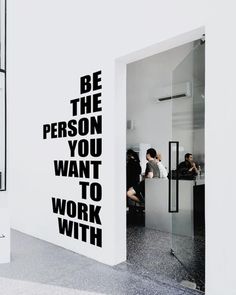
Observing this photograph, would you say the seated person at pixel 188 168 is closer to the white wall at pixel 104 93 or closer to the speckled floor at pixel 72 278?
the white wall at pixel 104 93

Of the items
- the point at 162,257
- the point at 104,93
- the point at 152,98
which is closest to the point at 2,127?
the point at 104,93

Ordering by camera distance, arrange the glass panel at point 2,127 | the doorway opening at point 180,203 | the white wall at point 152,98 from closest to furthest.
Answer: the doorway opening at point 180,203 → the glass panel at point 2,127 → the white wall at point 152,98

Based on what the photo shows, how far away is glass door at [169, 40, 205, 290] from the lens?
330 cm

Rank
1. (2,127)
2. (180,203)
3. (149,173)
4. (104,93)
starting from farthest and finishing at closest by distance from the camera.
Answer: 1. (149,173)
2. (2,127)
3. (180,203)
4. (104,93)

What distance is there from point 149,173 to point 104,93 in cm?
232

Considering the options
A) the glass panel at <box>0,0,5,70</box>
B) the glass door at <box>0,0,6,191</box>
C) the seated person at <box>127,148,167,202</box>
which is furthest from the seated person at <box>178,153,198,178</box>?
the glass panel at <box>0,0,5,70</box>

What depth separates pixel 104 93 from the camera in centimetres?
323

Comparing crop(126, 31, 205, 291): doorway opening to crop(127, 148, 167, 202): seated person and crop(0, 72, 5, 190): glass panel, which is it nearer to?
crop(127, 148, 167, 202): seated person

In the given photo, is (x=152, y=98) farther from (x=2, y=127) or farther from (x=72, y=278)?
(x=72, y=278)

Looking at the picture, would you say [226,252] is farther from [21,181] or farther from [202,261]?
[21,181]

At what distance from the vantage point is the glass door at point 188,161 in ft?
10.8

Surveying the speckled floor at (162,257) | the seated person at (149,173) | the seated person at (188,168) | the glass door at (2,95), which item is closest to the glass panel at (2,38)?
the glass door at (2,95)

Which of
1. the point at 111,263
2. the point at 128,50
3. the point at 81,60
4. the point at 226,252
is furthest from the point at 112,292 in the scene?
the point at 81,60

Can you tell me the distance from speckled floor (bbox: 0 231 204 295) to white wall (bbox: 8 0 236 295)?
220 millimetres
